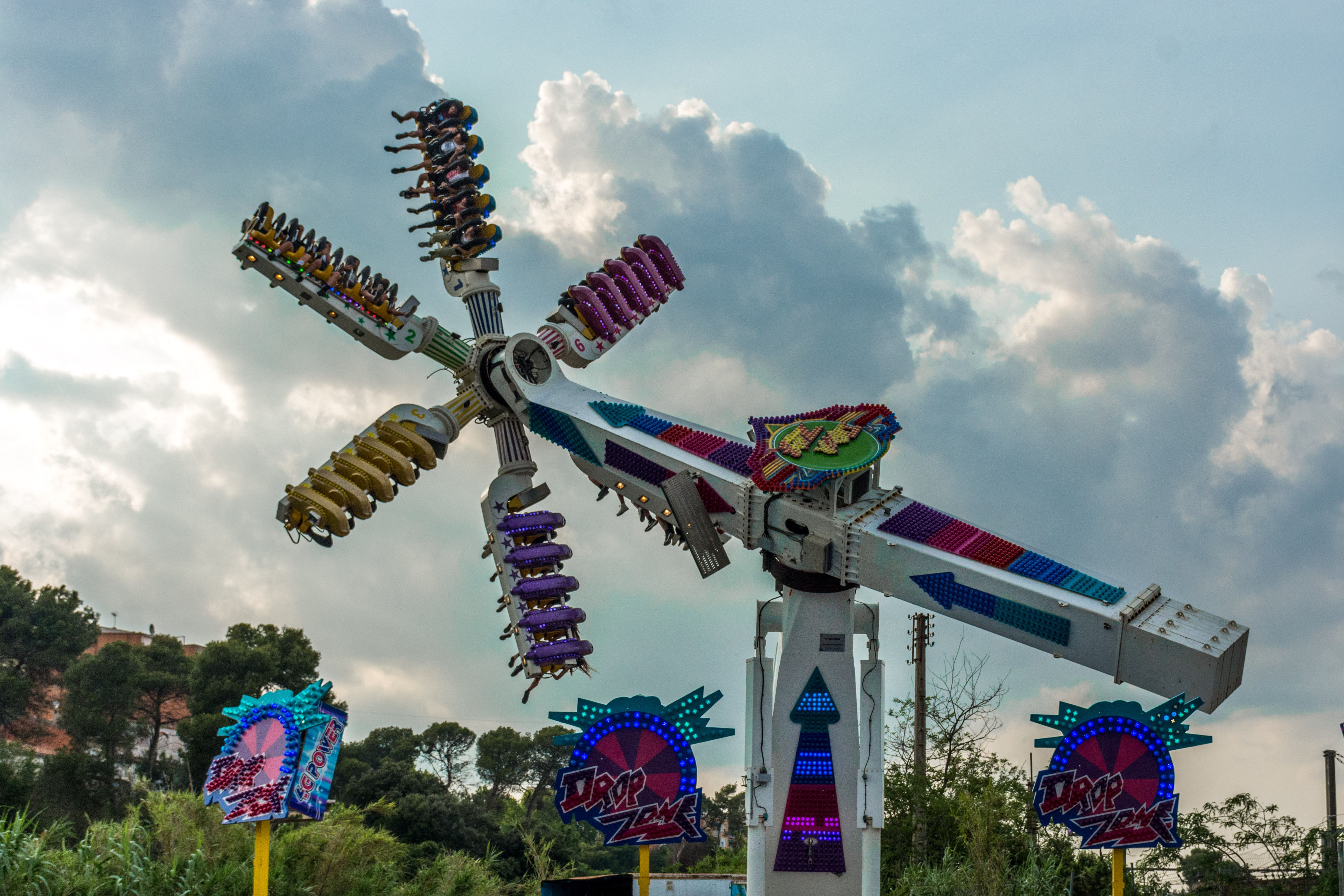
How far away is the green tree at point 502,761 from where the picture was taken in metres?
56.2

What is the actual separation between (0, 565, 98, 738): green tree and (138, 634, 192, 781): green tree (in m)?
2.99

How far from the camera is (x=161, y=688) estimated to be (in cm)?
5119

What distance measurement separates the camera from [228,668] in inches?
1837

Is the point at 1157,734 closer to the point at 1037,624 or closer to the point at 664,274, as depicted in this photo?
the point at 1037,624

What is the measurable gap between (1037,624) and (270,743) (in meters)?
11.0

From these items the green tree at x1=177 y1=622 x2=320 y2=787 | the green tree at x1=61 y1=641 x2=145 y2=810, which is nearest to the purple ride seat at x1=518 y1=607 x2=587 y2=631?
the green tree at x1=177 y1=622 x2=320 y2=787

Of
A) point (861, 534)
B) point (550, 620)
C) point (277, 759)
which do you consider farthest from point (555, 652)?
point (861, 534)

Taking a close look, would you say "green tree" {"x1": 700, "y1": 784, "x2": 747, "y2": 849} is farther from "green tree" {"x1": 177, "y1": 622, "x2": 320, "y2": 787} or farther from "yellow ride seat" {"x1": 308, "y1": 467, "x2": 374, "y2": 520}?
"yellow ride seat" {"x1": 308, "y1": 467, "x2": 374, "y2": 520}

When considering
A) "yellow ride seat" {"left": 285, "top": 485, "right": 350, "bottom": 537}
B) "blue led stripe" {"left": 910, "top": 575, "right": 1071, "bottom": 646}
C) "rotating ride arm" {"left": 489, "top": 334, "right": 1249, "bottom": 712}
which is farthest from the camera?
"yellow ride seat" {"left": 285, "top": 485, "right": 350, "bottom": 537}

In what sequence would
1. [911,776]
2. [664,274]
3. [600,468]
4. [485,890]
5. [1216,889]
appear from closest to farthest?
[600,468], [485,890], [664,274], [1216,889], [911,776]

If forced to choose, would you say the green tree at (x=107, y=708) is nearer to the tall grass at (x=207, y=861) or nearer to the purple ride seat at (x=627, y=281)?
the tall grass at (x=207, y=861)

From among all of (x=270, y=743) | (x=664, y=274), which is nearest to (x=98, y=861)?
(x=270, y=743)

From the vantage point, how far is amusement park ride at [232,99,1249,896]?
18.9 metres

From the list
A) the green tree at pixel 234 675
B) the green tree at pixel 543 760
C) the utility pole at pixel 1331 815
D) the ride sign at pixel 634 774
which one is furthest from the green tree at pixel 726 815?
the ride sign at pixel 634 774
